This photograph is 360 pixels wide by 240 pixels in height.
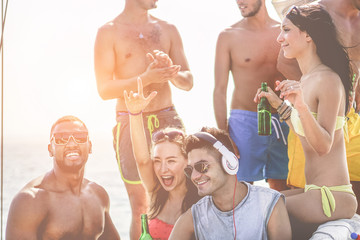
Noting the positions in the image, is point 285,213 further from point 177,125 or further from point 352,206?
point 177,125

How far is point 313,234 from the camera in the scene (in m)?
2.80

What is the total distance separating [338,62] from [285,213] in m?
0.79

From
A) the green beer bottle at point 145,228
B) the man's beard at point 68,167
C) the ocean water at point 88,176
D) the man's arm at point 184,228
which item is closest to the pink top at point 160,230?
the green beer bottle at point 145,228

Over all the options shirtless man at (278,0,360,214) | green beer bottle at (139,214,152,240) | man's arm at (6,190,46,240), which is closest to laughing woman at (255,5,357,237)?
shirtless man at (278,0,360,214)

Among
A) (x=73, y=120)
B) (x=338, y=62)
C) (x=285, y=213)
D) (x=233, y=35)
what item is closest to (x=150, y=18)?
(x=233, y=35)

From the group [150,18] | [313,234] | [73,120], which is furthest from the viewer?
[150,18]

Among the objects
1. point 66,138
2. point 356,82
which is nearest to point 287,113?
point 356,82

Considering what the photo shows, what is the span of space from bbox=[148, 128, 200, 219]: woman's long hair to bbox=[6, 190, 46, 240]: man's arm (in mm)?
652

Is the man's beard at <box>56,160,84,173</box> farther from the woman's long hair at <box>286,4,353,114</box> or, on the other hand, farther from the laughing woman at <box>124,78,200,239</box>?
the woman's long hair at <box>286,4,353,114</box>

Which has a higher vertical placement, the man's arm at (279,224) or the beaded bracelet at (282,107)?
the beaded bracelet at (282,107)

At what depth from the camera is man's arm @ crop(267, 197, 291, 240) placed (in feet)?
9.09

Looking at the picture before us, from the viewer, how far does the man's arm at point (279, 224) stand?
9.09 ft

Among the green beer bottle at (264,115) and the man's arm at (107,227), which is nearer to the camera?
the green beer bottle at (264,115)

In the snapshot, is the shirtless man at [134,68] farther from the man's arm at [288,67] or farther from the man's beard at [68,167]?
the man's arm at [288,67]
